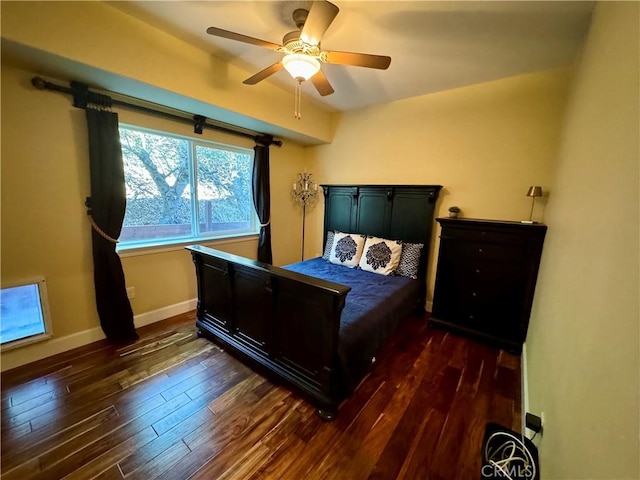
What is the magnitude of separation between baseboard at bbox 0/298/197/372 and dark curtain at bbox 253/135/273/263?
4.93ft

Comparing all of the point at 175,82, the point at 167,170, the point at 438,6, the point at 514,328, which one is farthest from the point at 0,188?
the point at 514,328

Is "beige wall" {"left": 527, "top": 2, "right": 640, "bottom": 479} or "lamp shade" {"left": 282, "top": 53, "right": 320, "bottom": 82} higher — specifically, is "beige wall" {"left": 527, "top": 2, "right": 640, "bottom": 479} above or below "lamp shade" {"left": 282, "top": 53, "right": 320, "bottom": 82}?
below

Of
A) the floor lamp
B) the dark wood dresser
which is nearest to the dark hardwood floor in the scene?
the dark wood dresser

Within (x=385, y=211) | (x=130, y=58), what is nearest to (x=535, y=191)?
(x=385, y=211)

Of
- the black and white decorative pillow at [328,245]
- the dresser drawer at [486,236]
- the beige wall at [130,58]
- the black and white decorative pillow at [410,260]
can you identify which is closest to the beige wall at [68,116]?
the beige wall at [130,58]

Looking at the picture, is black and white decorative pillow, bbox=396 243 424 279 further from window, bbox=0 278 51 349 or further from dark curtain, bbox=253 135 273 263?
window, bbox=0 278 51 349

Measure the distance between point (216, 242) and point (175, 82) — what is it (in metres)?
1.74

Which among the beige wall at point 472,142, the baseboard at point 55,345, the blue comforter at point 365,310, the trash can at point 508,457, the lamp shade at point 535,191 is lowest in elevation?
the baseboard at point 55,345

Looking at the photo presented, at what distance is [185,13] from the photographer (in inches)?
69.4

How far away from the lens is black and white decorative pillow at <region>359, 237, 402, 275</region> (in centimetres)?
296

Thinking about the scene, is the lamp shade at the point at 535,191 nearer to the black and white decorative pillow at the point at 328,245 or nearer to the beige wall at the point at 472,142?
the beige wall at the point at 472,142

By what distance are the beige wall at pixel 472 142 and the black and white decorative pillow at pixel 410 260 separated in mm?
289

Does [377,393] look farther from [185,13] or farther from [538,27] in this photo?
[185,13]

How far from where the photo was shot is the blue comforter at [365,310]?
171cm
